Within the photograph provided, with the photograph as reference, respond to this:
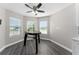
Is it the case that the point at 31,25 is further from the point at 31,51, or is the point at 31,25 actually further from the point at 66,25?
the point at 66,25

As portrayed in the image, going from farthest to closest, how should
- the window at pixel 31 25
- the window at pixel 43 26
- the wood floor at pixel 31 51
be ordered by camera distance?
the window at pixel 43 26 → the window at pixel 31 25 → the wood floor at pixel 31 51

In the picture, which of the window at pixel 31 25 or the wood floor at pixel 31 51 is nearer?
the wood floor at pixel 31 51

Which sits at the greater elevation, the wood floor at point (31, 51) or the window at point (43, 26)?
the window at point (43, 26)

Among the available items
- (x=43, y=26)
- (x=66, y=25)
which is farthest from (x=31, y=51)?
(x=43, y=26)

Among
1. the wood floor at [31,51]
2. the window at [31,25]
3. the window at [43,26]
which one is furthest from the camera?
the window at [43,26]

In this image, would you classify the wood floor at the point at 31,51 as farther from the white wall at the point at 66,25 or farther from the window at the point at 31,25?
the window at the point at 31,25

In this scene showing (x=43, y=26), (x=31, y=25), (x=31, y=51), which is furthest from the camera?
(x=43, y=26)

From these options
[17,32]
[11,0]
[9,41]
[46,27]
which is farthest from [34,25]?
[11,0]

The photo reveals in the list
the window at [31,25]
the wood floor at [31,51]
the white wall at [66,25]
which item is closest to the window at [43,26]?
the window at [31,25]

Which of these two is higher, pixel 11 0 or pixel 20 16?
pixel 20 16
